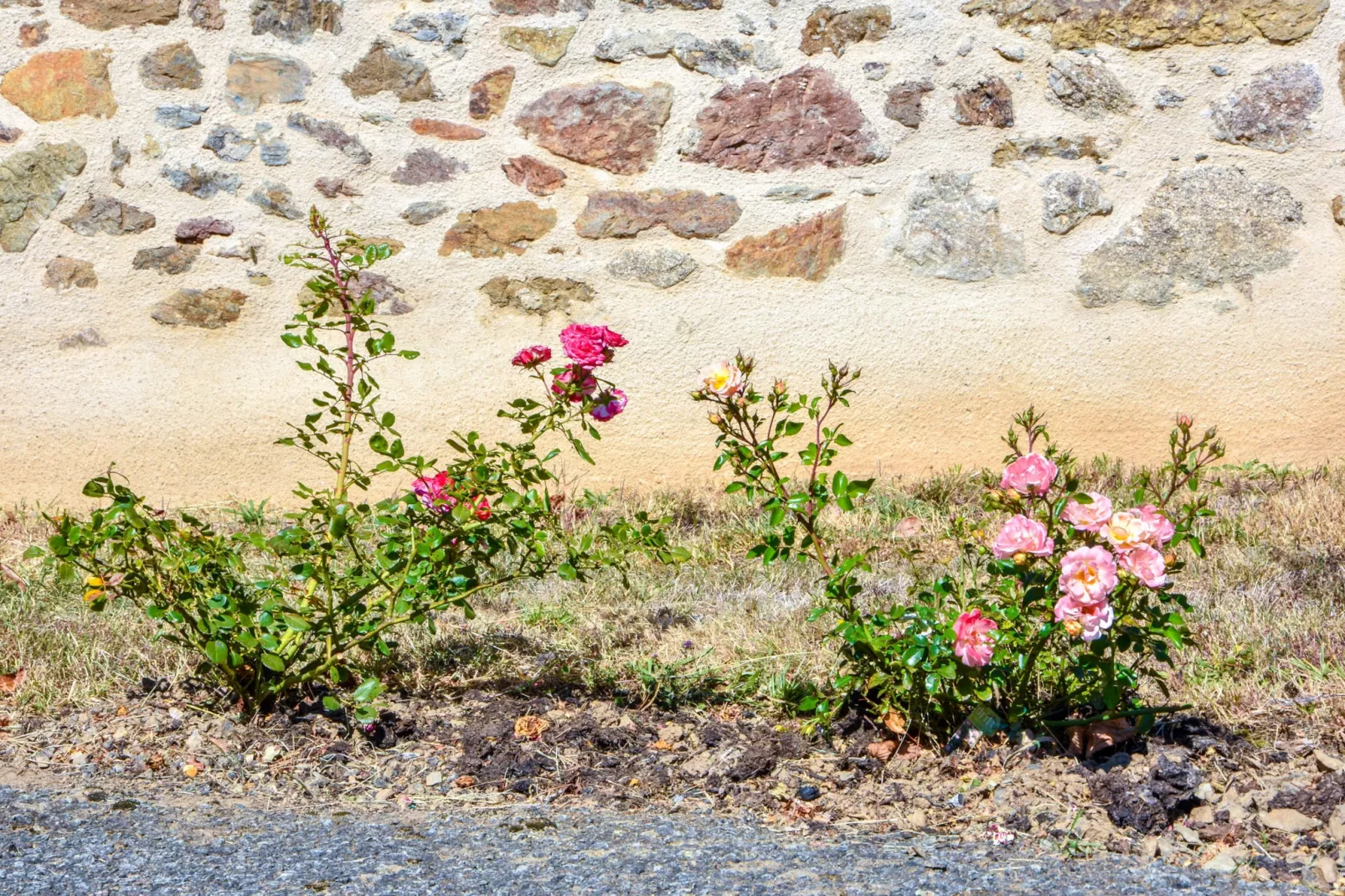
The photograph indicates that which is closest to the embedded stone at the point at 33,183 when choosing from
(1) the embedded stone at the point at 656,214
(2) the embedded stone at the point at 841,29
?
(1) the embedded stone at the point at 656,214

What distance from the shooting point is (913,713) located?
2230 mm

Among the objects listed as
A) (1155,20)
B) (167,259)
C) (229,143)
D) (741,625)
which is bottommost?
(741,625)

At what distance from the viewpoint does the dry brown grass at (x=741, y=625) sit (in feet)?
8.16

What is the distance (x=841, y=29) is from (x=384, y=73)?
142 cm

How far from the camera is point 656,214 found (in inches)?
163

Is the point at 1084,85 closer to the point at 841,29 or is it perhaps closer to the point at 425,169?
the point at 841,29

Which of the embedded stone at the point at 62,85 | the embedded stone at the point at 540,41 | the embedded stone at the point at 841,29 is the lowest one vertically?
the embedded stone at the point at 62,85

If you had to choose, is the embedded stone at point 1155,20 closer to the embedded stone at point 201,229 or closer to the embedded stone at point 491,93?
the embedded stone at point 491,93

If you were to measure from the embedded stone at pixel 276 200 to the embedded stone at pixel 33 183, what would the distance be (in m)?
0.54

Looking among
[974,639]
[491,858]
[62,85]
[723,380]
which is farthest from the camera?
[62,85]

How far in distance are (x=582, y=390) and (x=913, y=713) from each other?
2.71 ft

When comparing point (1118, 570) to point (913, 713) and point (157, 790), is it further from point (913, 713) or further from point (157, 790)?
point (157, 790)

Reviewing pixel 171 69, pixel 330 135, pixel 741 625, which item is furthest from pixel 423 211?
pixel 741 625

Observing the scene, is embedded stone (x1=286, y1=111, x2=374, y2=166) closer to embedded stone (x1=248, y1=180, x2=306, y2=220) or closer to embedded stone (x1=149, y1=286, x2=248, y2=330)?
embedded stone (x1=248, y1=180, x2=306, y2=220)
